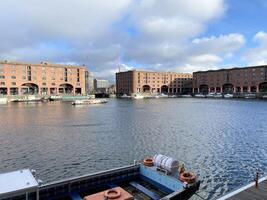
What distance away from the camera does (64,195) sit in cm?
1345

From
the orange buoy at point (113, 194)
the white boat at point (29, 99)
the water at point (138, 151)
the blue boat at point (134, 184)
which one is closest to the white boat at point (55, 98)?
→ the white boat at point (29, 99)

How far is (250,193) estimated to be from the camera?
11.3 meters

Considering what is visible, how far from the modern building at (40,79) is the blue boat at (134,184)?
515 ft

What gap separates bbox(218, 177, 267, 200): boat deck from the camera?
10.9 meters

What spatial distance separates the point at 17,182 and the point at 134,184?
7.63 m

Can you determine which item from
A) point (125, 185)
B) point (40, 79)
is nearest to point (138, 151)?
point (125, 185)

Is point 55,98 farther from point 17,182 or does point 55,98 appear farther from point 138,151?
point 17,182

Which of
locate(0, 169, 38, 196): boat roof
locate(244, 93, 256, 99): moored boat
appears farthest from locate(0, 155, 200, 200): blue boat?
locate(244, 93, 256, 99): moored boat

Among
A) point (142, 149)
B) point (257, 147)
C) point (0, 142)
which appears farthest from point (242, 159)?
point (0, 142)

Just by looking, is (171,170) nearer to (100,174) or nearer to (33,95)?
(100,174)

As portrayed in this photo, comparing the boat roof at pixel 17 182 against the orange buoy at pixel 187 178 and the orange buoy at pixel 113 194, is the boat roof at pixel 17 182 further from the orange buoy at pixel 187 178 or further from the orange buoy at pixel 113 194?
the orange buoy at pixel 187 178

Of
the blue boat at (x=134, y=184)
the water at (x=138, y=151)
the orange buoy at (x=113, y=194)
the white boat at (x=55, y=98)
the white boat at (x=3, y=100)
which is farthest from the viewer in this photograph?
the white boat at (x=55, y=98)

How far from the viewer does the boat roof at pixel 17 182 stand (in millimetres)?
9102

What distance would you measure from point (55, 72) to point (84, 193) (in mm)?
165404
